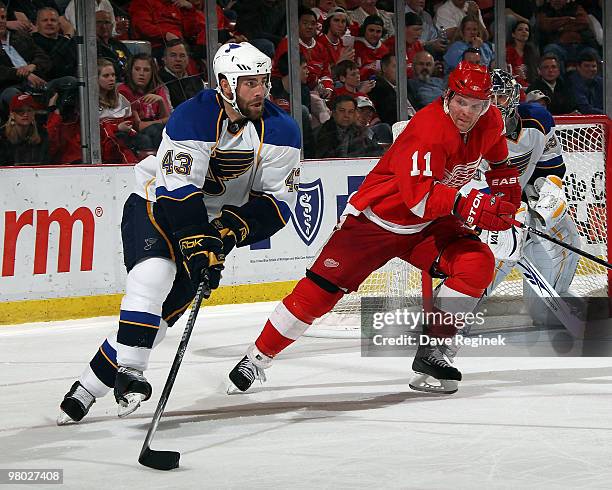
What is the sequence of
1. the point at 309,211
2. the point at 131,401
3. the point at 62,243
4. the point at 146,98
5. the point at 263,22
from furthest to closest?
1. the point at 263,22
2. the point at 146,98
3. the point at 309,211
4. the point at 62,243
5. the point at 131,401

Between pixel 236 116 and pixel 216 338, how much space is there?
2165 millimetres

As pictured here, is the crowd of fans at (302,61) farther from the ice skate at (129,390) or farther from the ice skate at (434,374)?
the ice skate at (129,390)

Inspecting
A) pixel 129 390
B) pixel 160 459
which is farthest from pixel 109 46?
pixel 160 459

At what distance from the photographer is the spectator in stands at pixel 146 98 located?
7184 mm

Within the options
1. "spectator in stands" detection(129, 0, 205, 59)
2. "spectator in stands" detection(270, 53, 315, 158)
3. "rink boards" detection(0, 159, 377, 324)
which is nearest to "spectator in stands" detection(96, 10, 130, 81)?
"spectator in stands" detection(129, 0, 205, 59)

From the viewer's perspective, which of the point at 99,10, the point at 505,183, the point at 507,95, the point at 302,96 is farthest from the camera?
the point at 302,96

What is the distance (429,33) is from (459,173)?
17.1 ft

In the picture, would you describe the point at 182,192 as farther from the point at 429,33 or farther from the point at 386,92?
the point at 429,33

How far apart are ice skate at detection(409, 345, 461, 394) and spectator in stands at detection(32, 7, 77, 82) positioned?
11.4ft

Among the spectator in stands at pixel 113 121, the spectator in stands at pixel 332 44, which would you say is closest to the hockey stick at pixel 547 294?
the spectator in stands at pixel 113 121

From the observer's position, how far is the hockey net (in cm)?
577

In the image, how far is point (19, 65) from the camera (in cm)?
671

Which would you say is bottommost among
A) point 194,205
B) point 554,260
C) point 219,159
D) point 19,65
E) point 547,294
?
point 547,294

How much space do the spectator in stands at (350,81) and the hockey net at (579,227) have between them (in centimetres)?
271
